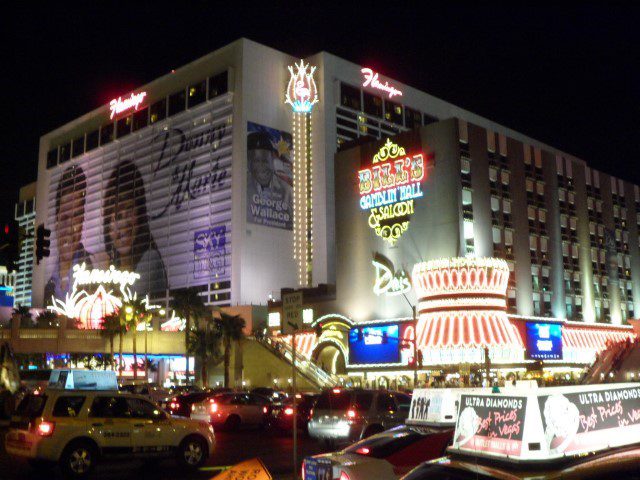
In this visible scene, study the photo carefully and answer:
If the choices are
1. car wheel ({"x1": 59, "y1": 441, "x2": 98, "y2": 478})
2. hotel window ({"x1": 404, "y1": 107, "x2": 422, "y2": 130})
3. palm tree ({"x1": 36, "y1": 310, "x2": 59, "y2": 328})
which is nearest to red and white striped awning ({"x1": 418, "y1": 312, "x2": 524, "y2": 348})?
car wheel ({"x1": 59, "y1": 441, "x2": 98, "y2": 478})

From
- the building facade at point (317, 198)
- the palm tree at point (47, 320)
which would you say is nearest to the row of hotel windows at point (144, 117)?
the building facade at point (317, 198)

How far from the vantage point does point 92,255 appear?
416ft

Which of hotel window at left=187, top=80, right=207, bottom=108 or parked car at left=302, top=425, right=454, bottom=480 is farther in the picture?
hotel window at left=187, top=80, right=207, bottom=108

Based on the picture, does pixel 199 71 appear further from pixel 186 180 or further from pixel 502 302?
pixel 502 302

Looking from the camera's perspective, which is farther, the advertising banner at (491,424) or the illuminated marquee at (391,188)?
the illuminated marquee at (391,188)

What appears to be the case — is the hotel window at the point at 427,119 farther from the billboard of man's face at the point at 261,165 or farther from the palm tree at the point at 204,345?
the palm tree at the point at 204,345

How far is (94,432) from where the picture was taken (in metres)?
16.2

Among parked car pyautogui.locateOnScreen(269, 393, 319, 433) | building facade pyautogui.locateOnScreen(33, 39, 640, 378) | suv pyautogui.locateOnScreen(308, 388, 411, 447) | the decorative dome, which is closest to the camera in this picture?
suv pyautogui.locateOnScreen(308, 388, 411, 447)

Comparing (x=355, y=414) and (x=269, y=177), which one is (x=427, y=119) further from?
(x=355, y=414)

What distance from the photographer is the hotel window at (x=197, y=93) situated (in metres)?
105

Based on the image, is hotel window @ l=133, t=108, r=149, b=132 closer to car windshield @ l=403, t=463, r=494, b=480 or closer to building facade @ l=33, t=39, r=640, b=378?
building facade @ l=33, t=39, r=640, b=378

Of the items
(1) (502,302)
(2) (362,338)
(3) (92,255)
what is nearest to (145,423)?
(1) (502,302)

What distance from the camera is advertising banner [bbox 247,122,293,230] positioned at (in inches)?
3750

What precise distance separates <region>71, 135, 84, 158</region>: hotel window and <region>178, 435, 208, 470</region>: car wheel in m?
124
